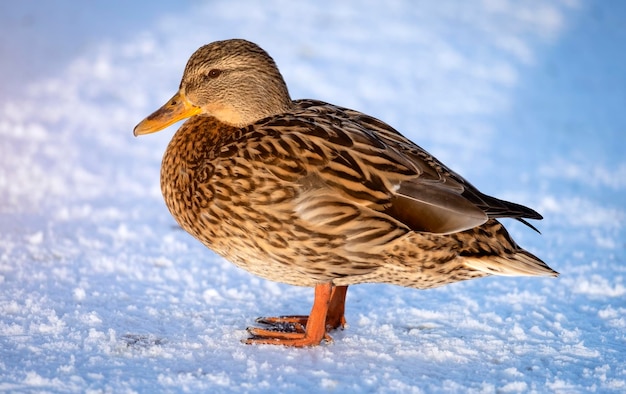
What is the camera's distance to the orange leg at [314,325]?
12.7ft

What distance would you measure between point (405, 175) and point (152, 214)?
7.74 ft

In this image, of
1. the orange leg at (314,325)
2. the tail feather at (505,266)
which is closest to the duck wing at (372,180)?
the tail feather at (505,266)

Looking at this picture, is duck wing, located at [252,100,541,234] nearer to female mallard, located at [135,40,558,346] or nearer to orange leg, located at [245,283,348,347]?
female mallard, located at [135,40,558,346]

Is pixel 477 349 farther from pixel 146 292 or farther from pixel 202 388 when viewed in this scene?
pixel 146 292

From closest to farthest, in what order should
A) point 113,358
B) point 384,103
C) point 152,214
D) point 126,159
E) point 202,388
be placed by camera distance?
point 202,388 < point 113,358 < point 152,214 < point 126,159 < point 384,103

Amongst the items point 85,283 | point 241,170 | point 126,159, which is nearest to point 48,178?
point 126,159

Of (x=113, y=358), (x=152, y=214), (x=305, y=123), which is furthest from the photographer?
(x=152, y=214)

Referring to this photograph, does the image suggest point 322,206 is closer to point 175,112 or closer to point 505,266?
point 505,266

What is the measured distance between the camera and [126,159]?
6.51m

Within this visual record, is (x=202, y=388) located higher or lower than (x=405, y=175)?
lower

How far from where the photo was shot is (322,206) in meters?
3.66

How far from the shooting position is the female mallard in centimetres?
368

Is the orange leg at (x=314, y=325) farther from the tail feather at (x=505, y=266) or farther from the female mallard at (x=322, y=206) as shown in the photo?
the tail feather at (x=505, y=266)

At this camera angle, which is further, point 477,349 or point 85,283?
point 85,283
